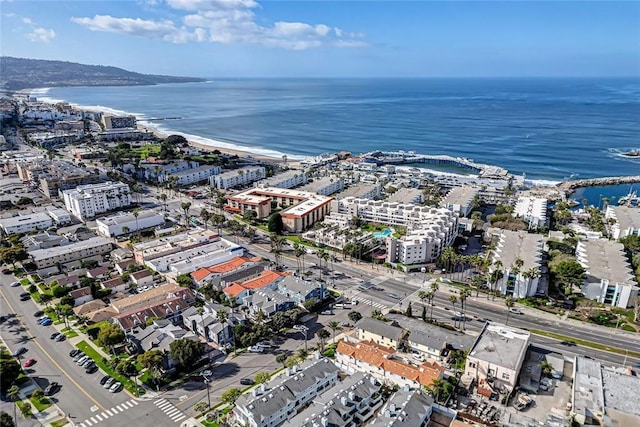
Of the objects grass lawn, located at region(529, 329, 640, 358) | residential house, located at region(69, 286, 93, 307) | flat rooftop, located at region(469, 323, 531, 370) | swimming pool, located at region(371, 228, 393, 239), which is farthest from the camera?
swimming pool, located at region(371, 228, 393, 239)

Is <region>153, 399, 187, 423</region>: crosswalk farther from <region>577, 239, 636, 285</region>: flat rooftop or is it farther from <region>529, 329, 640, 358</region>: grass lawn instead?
<region>577, 239, 636, 285</region>: flat rooftop

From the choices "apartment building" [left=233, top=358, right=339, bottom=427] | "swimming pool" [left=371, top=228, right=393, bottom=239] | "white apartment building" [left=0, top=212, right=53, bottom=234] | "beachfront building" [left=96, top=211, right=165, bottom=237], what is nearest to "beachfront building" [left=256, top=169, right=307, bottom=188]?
"beachfront building" [left=96, top=211, right=165, bottom=237]

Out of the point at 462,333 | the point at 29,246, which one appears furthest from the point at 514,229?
the point at 29,246

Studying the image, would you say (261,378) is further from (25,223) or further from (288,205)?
(25,223)

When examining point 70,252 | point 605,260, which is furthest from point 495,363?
point 70,252

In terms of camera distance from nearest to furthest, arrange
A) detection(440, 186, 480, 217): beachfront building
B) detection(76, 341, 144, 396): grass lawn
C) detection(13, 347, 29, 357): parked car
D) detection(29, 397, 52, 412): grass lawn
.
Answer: detection(29, 397, 52, 412): grass lawn → detection(76, 341, 144, 396): grass lawn → detection(13, 347, 29, 357): parked car → detection(440, 186, 480, 217): beachfront building

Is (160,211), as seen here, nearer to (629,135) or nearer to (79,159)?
(79,159)

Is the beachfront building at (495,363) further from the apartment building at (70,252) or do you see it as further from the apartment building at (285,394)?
the apartment building at (70,252)
